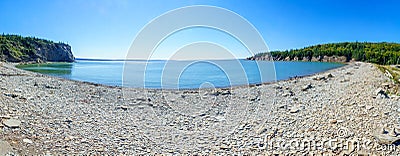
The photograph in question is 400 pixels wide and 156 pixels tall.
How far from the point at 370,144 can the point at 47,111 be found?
1031cm

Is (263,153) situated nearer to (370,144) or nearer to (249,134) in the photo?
(249,134)

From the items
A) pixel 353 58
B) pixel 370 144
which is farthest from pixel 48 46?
pixel 370 144

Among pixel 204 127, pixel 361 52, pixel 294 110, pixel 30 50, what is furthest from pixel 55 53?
pixel 294 110

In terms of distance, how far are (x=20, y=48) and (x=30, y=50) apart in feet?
11.6

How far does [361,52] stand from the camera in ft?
312

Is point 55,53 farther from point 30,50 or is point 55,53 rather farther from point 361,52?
point 361,52

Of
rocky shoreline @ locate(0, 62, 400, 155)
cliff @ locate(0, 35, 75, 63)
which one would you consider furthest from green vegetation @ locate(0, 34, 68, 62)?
rocky shoreline @ locate(0, 62, 400, 155)

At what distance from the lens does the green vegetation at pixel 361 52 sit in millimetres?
77181

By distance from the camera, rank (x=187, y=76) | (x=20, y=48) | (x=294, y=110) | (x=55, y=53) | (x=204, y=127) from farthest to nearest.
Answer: (x=55, y=53) < (x=20, y=48) < (x=187, y=76) < (x=294, y=110) < (x=204, y=127)

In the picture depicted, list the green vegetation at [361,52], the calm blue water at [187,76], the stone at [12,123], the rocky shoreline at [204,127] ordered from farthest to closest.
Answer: the green vegetation at [361,52] → the calm blue water at [187,76] → the stone at [12,123] → the rocky shoreline at [204,127]

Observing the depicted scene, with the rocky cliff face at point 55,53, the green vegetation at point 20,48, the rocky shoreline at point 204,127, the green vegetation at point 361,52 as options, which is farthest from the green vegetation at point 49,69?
the green vegetation at point 361,52

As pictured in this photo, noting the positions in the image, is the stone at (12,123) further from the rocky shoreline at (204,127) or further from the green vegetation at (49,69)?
the green vegetation at (49,69)

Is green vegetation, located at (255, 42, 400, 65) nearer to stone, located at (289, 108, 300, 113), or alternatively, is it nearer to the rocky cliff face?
stone, located at (289, 108, 300, 113)

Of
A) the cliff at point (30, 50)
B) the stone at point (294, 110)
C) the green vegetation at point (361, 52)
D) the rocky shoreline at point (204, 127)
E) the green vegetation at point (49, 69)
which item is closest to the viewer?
the rocky shoreline at point (204, 127)
